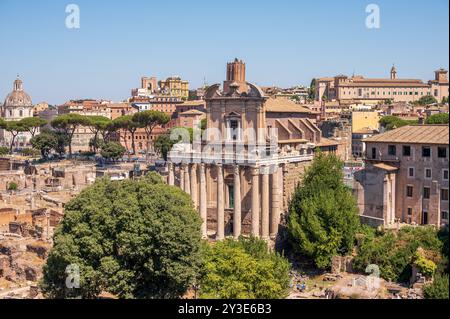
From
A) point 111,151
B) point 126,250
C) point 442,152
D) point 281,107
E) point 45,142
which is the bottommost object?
point 126,250

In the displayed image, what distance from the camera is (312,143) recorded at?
4391 cm

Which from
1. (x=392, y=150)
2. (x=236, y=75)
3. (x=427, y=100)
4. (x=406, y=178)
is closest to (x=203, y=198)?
(x=236, y=75)

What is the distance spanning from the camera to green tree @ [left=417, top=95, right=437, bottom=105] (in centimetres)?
10596

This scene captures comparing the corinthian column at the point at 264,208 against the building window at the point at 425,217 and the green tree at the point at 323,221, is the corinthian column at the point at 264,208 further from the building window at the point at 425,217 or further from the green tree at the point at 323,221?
the building window at the point at 425,217

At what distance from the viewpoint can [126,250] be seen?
2619cm

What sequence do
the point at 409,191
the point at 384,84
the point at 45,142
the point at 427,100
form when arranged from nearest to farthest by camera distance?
1. the point at 409,191
2. the point at 45,142
3. the point at 427,100
4. the point at 384,84

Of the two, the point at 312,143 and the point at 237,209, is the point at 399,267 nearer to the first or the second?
the point at 237,209

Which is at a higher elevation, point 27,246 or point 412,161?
point 412,161

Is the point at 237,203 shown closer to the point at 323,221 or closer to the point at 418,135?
the point at 323,221

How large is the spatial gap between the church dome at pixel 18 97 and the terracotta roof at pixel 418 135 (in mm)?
100066

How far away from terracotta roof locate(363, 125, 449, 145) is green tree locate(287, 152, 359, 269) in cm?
384

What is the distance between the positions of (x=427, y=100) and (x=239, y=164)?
7912 cm
